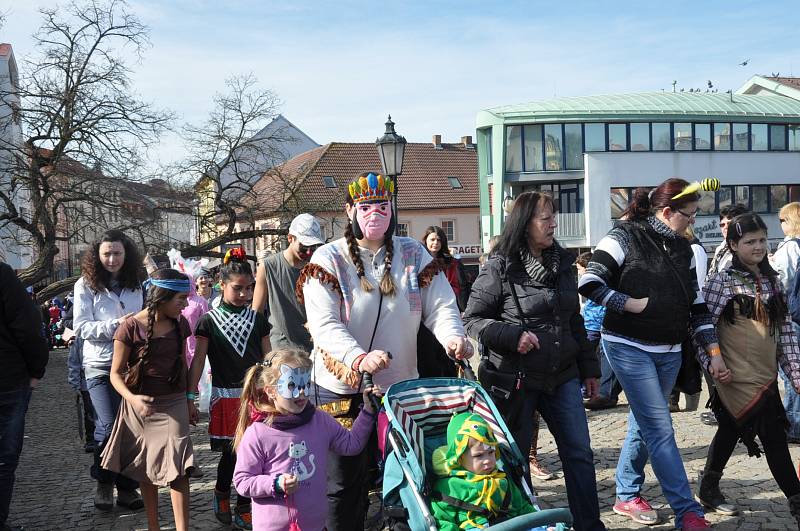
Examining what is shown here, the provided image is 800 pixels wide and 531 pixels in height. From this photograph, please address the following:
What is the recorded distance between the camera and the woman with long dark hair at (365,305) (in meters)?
3.96

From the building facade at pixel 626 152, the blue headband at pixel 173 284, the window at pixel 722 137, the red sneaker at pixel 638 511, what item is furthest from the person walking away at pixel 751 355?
the window at pixel 722 137

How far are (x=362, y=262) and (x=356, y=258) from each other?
0.13 feet

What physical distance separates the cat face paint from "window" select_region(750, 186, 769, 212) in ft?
143

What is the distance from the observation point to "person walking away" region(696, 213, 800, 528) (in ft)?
16.0

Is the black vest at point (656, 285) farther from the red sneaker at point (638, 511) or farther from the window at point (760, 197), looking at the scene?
the window at point (760, 197)

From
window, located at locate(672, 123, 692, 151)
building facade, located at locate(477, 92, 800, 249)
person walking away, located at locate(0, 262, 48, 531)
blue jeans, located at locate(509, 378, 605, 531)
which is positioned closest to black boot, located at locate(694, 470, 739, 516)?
blue jeans, located at locate(509, 378, 605, 531)

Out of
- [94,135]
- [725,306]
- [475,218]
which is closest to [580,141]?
[475,218]

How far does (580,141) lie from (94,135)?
25.6m

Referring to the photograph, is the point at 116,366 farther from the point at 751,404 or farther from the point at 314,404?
the point at 751,404

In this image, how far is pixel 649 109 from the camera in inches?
1592

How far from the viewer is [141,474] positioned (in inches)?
188

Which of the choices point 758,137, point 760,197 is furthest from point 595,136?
point 760,197

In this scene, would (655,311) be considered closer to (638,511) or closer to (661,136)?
(638,511)

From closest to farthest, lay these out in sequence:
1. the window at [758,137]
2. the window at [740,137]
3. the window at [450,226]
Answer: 1. the window at [740,137]
2. the window at [758,137]
3. the window at [450,226]
